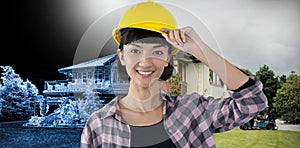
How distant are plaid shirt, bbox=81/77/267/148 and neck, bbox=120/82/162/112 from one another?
0.07 feet

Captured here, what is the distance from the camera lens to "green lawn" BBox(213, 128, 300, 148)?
2090 mm

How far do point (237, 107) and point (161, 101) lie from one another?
0.18 meters

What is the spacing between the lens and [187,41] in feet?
1.97

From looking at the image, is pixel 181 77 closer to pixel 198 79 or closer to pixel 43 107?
pixel 198 79

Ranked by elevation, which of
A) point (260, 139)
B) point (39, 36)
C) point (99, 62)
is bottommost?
point (260, 139)

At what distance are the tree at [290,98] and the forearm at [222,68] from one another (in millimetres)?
1559

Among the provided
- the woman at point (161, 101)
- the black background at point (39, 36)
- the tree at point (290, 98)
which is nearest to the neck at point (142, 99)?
the woman at point (161, 101)

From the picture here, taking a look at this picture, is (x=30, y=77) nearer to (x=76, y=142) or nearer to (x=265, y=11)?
(x=76, y=142)

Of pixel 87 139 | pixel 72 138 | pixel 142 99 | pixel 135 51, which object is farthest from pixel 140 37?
pixel 72 138

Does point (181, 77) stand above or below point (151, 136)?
above

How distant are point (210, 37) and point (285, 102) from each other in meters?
1.66

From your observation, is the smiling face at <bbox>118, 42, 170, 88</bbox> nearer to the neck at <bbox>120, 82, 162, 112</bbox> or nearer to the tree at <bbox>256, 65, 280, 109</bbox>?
the neck at <bbox>120, 82, 162, 112</bbox>

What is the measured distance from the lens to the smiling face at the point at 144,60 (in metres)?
0.59

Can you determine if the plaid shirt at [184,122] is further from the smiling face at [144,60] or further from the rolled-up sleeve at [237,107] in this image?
the smiling face at [144,60]
